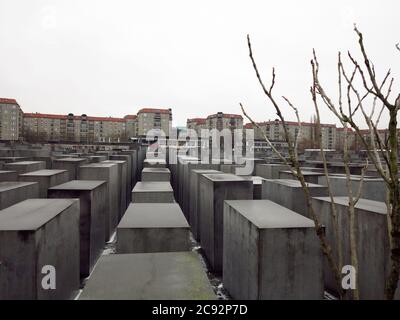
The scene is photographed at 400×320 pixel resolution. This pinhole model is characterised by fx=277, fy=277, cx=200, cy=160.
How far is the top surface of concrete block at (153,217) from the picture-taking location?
16.3ft

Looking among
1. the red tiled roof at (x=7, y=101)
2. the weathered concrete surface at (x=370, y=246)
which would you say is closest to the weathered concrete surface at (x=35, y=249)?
the weathered concrete surface at (x=370, y=246)

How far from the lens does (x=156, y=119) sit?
3802 inches

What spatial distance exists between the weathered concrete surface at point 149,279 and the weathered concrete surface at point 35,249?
3.75 ft

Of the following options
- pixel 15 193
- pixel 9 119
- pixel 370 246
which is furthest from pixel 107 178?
pixel 9 119

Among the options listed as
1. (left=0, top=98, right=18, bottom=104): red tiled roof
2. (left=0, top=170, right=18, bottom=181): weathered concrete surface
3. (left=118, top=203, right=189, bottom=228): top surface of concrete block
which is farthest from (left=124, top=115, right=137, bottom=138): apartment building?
(left=118, top=203, right=189, bottom=228): top surface of concrete block

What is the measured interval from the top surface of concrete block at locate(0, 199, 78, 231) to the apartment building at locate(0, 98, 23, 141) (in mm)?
90308

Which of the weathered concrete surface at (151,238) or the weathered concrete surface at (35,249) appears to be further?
the weathered concrete surface at (151,238)

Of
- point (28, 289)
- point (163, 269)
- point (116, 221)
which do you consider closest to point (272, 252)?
point (163, 269)

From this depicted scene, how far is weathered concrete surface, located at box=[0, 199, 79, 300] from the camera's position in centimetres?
390

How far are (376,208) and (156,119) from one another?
9433cm

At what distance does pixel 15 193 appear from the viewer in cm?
664

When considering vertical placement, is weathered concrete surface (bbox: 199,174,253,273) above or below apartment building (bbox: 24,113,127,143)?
below

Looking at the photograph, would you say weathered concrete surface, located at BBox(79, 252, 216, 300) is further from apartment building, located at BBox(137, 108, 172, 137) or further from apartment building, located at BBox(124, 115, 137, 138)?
apartment building, located at BBox(124, 115, 137, 138)

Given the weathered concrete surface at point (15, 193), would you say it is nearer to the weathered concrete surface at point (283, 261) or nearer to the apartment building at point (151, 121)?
the weathered concrete surface at point (283, 261)
